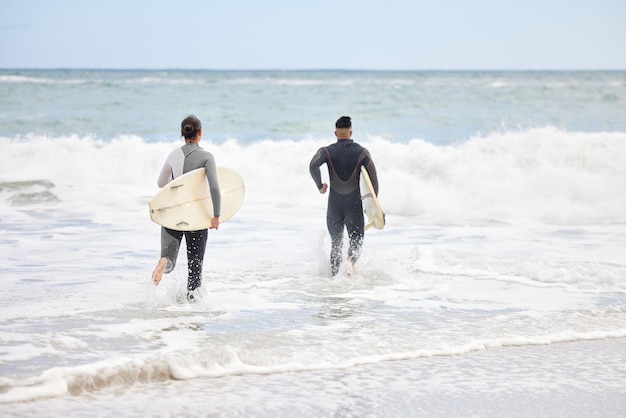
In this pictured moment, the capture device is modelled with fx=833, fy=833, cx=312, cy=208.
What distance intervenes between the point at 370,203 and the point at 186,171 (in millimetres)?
2265

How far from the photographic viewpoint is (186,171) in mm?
6645

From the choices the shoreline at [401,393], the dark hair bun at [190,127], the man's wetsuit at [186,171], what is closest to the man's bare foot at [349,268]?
the man's wetsuit at [186,171]

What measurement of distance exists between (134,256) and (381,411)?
5.51m

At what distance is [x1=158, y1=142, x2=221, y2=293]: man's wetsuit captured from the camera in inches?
258

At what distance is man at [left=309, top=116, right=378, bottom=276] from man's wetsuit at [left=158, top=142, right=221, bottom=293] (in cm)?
165

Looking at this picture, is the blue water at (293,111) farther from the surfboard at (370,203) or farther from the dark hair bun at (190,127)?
the dark hair bun at (190,127)

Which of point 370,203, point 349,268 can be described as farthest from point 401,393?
point 370,203

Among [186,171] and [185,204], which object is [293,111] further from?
[185,204]

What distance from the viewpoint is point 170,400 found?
180 inches

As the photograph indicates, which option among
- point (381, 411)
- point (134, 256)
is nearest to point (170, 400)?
point (381, 411)

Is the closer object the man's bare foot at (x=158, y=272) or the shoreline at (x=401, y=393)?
the shoreline at (x=401, y=393)

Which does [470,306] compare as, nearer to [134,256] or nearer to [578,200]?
[134,256]

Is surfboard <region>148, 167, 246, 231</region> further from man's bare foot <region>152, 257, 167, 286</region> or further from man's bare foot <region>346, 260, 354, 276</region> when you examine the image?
man's bare foot <region>346, 260, 354, 276</region>

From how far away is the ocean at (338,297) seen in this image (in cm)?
475
